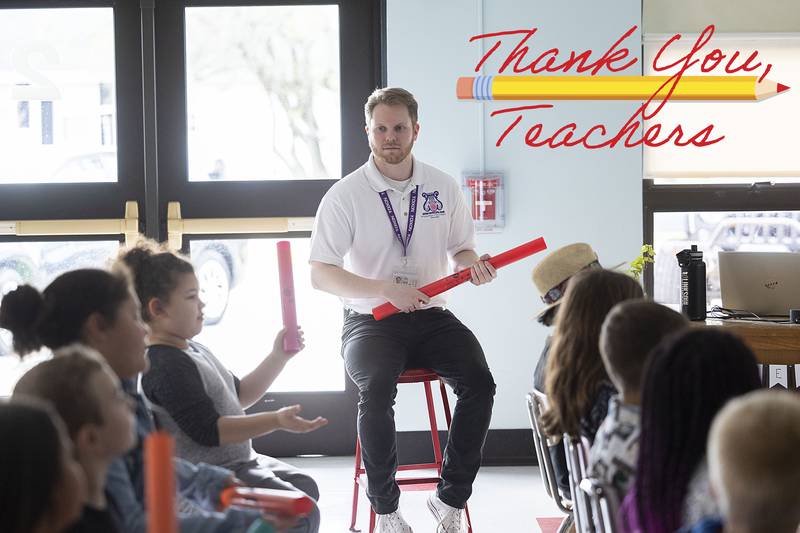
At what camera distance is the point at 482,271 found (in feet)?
10.7

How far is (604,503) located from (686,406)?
0.27m

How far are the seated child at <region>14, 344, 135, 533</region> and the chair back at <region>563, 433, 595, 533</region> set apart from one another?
2.92ft

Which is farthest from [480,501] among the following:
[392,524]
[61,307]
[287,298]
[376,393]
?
[61,307]

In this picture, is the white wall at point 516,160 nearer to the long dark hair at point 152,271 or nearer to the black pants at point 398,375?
the black pants at point 398,375

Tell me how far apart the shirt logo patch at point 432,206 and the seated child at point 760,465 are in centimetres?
239

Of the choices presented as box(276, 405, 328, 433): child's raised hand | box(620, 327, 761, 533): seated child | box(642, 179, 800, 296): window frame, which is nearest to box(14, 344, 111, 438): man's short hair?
box(276, 405, 328, 433): child's raised hand

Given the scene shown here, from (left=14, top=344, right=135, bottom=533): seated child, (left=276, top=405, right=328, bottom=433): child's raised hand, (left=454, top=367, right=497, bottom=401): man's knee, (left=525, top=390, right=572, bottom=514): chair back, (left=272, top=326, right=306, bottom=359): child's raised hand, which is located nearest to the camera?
(left=14, top=344, right=135, bottom=533): seated child

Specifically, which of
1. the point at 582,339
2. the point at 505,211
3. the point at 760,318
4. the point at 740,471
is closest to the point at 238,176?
the point at 505,211

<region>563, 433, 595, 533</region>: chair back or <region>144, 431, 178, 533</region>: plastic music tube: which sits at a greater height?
<region>144, 431, 178, 533</region>: plastic music tube

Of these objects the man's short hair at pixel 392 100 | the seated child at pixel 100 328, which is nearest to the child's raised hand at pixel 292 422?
the seated child at pixel 100 328

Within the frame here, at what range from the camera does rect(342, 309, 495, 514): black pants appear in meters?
3.18

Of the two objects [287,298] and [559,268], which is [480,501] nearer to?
[559,268]

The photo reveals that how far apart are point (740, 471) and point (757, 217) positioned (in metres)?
3.54

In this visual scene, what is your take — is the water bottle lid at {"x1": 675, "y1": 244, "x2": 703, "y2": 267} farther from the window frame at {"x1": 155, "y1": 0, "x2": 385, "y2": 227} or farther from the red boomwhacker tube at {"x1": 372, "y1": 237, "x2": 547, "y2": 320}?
the window frame at {"x1": 155, "y1": 0, "x2": 385, "y2": 227}
